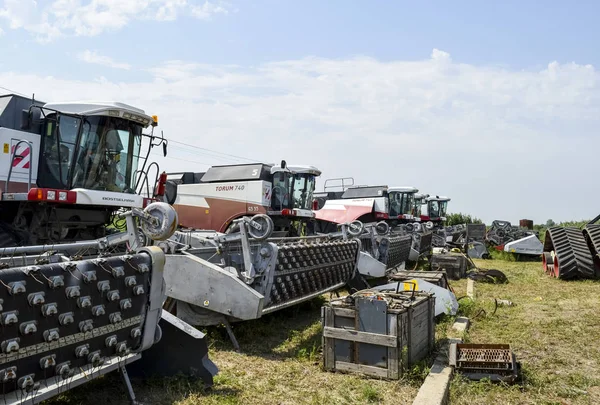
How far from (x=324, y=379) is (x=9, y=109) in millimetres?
6483

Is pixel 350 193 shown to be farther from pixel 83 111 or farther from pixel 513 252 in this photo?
pixel 83 111

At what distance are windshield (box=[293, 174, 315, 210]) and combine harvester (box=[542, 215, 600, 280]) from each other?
6.90 m

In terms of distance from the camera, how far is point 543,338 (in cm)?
606

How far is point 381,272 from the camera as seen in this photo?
9219mm

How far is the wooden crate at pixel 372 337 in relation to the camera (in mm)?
4594

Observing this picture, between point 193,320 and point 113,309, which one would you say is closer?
point 113,309

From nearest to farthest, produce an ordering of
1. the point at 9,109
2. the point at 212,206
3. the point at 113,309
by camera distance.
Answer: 1. the point at 113,309
2. the point at 9,109
3. the point at 212,206

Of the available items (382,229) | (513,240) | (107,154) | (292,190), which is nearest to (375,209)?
(513,240)

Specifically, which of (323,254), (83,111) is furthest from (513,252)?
(83,111)

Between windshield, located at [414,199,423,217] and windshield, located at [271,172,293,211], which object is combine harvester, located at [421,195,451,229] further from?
windshield, located at [271,172,293,211]

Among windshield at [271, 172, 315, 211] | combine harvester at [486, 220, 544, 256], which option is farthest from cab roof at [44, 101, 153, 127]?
combine harvester at [486, 220, 544, 256]

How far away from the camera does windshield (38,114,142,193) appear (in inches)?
320

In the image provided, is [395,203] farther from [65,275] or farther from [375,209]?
[65,275]

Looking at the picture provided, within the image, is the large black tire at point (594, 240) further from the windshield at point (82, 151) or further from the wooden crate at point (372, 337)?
the windshield at point (82, 151)
